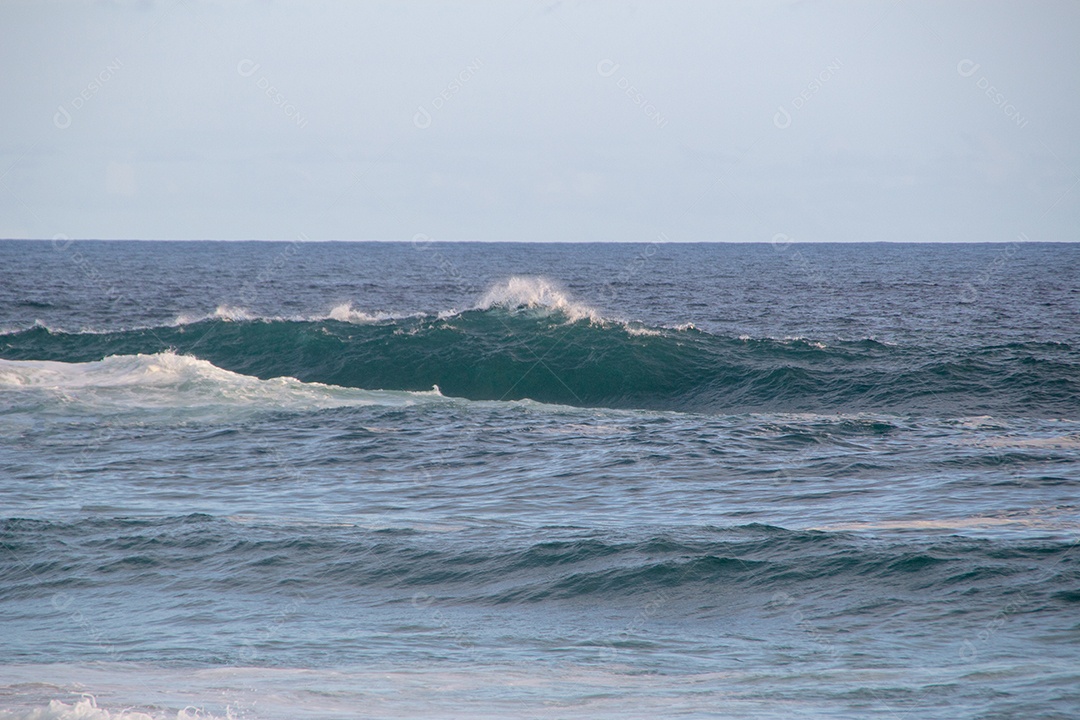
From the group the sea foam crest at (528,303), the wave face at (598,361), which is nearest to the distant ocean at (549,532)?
the wave face at (598,361)

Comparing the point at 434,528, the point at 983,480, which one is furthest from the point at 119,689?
the point at 983,480

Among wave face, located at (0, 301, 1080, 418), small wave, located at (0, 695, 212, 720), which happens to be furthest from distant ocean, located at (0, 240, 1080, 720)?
wave face, located at (0, 301, 1080, 418)

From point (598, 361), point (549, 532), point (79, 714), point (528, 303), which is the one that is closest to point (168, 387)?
point (598, 361)

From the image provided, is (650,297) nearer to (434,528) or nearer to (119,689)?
(434,528)

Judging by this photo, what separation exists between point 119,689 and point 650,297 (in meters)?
42.2

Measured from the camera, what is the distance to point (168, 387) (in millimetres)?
20625

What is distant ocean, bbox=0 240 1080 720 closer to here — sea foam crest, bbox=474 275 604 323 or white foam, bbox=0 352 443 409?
white foam, bbox=0 352 443 409

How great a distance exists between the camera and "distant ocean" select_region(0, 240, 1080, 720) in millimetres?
6738

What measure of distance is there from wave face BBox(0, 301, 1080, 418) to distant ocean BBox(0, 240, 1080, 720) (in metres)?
0.13

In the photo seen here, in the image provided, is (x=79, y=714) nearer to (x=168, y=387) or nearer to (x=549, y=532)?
(x=549, y=532)

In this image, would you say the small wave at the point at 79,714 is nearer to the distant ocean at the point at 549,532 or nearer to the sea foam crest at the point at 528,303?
the distant ocean at the point at 549,532

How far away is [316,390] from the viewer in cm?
2144

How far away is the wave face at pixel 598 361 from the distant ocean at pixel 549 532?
133 mm

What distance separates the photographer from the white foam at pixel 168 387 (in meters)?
19.5
